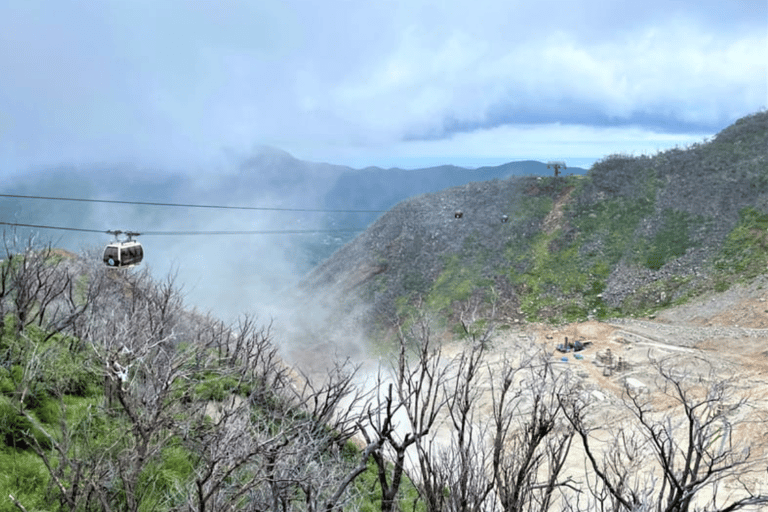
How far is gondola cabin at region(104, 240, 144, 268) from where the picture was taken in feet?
41.4

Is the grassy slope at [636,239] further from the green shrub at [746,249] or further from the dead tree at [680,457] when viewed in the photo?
the dead tree at [680,457]

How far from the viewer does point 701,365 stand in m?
25.0

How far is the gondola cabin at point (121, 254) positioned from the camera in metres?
12.6

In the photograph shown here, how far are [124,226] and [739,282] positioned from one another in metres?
133

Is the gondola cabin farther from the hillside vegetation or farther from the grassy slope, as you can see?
the grassy slope

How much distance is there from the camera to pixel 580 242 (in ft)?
142

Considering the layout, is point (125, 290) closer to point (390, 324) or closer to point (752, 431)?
point (390, 324)

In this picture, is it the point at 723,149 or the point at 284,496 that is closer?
the point at 284,496

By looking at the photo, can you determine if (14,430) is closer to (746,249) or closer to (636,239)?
(746,249)

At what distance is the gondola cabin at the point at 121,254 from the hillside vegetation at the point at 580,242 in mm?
23951

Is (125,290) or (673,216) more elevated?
(673,216)

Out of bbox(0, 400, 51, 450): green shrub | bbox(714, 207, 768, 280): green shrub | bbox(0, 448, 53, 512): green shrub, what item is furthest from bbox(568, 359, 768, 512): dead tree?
bbox(0, 400, 51, 450): green shrub

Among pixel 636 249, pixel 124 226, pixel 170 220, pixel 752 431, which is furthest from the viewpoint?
pixel 170 220

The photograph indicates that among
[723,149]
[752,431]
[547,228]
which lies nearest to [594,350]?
[752,431]
